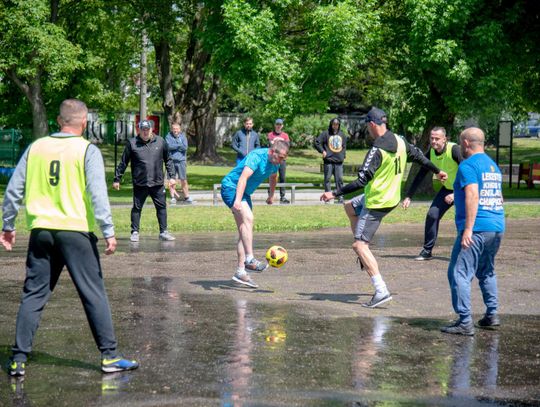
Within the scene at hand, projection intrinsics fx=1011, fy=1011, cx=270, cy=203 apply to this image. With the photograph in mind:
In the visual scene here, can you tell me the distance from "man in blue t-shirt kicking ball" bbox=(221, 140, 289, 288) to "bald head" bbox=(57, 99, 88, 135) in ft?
12.7

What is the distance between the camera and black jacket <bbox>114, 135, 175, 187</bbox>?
15820 mm

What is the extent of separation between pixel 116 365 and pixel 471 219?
3.38 metres

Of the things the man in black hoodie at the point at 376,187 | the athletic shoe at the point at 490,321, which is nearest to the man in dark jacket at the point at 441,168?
the man in black hoodie at the point at 376,187

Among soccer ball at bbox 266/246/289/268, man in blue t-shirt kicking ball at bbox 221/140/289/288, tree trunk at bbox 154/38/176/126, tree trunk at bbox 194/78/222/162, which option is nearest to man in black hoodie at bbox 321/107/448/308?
man in blue t-shirt kicking ball at bbox 221/140/289/288

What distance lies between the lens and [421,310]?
10.1 m

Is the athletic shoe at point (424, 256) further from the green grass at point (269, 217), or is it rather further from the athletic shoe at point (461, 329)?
the athletic shoe at point (461, 329)

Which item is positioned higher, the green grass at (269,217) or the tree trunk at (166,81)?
the tree trunk at (166,81)

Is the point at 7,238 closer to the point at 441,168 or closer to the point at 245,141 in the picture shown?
the point at 441,168

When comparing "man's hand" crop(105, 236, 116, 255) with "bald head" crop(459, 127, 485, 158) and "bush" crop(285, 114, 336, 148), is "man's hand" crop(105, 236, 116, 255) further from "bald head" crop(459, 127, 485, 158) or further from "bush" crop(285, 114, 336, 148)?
"bush" crop(285, 114, 336, 148)

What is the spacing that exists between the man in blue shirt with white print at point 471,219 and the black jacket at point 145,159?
7724 millimetres

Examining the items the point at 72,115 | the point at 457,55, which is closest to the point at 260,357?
the point at 72,115

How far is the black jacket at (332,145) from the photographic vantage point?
23.4 meters

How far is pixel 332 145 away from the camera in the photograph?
23.4m

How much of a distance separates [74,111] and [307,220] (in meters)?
13.3
